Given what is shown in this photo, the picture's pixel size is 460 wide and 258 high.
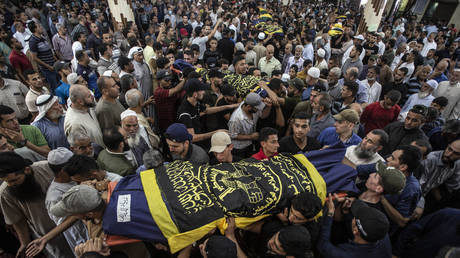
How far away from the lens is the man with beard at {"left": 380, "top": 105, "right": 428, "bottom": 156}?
3.30 m

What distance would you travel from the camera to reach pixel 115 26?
963 centimetres

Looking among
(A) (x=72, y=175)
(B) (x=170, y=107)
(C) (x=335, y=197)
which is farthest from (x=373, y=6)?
(A) (x=72, y=175)

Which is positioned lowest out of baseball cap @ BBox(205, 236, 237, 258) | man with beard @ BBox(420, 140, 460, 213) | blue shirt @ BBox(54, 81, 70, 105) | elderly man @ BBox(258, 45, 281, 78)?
Answer: man with beard @ BBox(420, 140, 460, 213)

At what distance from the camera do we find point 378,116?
4.08 meters

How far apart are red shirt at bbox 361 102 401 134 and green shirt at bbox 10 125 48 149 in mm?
4970

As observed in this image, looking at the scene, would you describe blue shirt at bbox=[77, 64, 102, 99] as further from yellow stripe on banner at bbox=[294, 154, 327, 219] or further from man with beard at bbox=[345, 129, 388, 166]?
man with beard at bbox=[345, 129, 388, 166]

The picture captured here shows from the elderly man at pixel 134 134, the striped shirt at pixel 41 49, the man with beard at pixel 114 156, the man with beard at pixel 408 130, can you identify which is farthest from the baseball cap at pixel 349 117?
the striped shirt at pixel 41 49

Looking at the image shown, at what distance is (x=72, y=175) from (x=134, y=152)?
36.4 inches

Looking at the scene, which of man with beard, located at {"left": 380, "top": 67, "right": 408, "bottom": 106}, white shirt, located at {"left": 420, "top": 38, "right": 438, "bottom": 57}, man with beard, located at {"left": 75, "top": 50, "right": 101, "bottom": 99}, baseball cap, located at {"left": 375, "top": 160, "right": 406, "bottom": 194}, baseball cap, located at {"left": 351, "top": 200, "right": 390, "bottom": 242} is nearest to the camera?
baseball cap, located at {"left": 351, "top": 200, "right": 390, "bottom": 242}

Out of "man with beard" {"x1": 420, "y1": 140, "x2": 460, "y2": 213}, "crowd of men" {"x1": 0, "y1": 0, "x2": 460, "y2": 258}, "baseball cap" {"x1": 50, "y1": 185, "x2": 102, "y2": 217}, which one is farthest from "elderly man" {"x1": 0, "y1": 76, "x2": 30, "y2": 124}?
"man with beard" {"x1": 420, "y1": 140, "x2": 460, "y2": 213}

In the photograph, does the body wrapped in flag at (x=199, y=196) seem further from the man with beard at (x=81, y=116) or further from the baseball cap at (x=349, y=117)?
the man with beard at (x=81, y=116)

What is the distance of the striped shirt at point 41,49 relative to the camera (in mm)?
5737

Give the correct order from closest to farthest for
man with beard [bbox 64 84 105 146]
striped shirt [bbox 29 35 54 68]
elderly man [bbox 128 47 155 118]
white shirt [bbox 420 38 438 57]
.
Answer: man with beard [bbox 64 84 105 146] < elderly man [bbox 128 47 155 118] < striped shirt [bbox 29 35 54 68] < white shirt [bbox 420 38 438 57]

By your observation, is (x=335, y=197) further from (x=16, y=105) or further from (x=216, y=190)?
(x=16, y=105)
